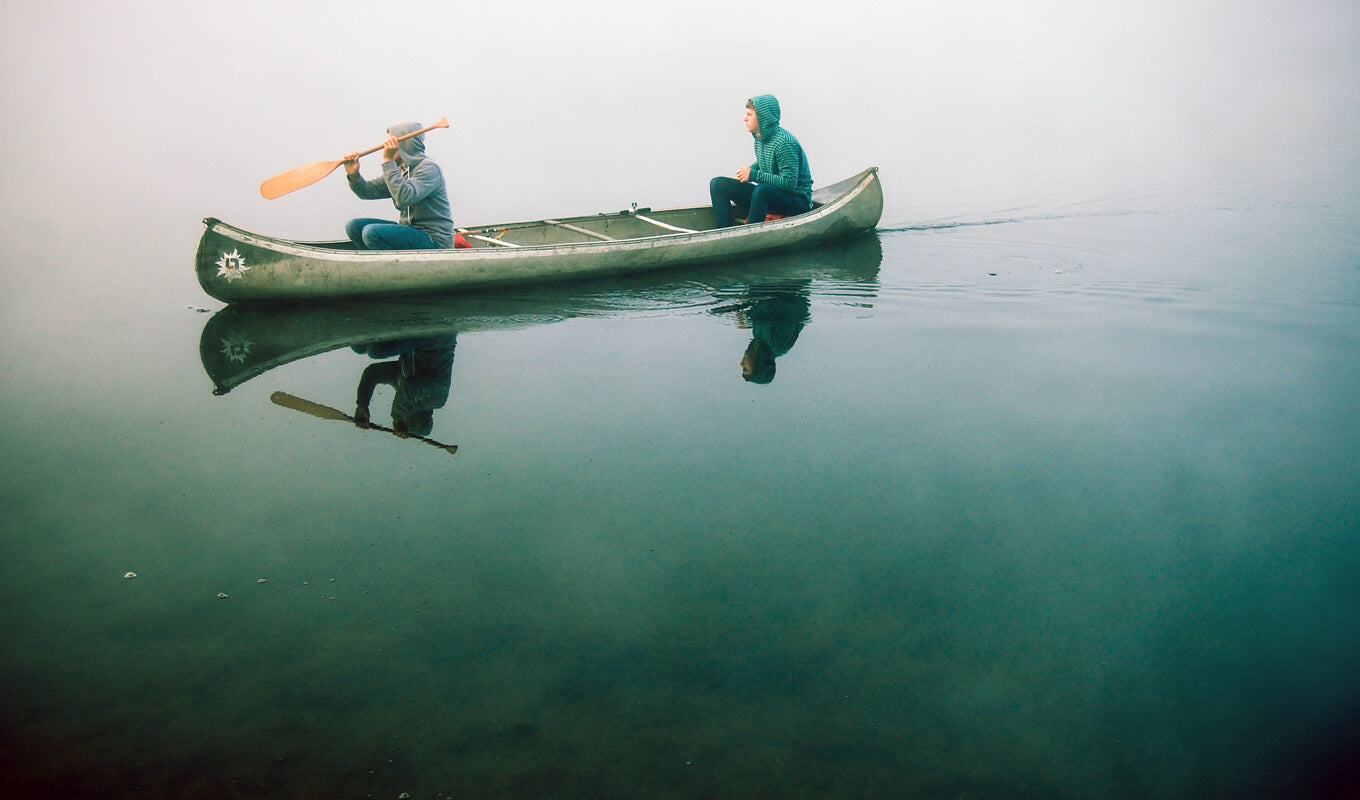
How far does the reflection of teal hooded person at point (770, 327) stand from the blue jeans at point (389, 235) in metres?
2.60

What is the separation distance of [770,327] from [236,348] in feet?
12.5

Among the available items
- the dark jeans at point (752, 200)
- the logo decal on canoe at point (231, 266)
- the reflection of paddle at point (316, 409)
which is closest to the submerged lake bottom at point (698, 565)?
the reflection of paddle at point (316, 409)

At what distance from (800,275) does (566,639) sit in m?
6.04

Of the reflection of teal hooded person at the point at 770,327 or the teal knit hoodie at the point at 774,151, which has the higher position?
the teal knit hoodie at the point at 774,151

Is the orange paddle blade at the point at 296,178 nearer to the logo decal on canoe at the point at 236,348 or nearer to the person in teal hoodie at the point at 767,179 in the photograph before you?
the logo decal on canoe at the point at 236,348

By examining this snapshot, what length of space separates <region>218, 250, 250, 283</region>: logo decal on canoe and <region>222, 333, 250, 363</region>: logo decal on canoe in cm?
44

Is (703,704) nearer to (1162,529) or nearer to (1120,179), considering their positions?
(1162,529)

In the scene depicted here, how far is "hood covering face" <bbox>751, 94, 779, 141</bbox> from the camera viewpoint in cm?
825

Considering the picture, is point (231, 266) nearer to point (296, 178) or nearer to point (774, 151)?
point (296, 178)

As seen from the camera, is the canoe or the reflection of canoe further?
the canoe

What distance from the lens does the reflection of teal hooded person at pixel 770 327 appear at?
5621mm

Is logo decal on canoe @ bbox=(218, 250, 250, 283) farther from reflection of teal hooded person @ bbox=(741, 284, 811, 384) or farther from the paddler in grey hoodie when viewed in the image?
reflection of teal hooded person @ bbox=(741, 284, 811, 384)

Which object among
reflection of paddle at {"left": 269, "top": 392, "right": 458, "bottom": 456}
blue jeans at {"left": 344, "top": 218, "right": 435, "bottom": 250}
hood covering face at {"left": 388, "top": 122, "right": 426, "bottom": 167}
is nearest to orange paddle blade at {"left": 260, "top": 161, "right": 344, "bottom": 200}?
blue jeans at {"left": 344, "top": 218, "right": 435, "bottom": 250}

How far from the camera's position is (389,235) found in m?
6.77
